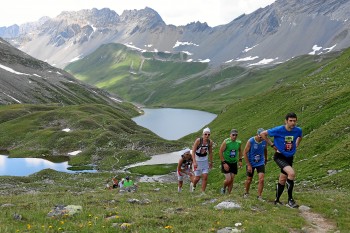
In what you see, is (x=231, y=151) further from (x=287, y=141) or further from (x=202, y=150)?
(x=287, y=141)

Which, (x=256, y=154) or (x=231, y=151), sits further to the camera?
(x=231, y=151)

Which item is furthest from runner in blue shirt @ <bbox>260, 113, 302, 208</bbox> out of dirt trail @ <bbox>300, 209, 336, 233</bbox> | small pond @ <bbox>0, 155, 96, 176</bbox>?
small pond @ <bbox>0, 155, 96, 176</bbox>

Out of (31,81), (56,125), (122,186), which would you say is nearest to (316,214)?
(122,186)

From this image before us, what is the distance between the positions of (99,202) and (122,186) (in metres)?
16.9

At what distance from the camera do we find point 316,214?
18.3 metres

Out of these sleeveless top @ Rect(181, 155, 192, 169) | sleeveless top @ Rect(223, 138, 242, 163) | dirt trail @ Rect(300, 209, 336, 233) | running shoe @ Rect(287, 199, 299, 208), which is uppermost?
sleeveless top @ Rect(223, 138, 242, 163)

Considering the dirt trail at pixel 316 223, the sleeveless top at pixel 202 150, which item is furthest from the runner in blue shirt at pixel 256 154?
the dirt trail at pixel 316 223

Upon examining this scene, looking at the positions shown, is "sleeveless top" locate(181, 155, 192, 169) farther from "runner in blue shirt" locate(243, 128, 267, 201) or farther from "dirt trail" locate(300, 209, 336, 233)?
"dirt trail" locate(300, 209, 336, 233)

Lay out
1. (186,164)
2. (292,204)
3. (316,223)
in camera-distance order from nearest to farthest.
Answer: (316,223) < (292,204) < (186,164)

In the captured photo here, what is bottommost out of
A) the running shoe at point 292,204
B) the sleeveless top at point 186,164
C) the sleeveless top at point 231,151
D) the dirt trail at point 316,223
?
the dirt trail at point 316,223

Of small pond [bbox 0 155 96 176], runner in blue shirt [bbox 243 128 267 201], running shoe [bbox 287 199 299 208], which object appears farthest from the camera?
small pond [bbox 0 155 96 176]

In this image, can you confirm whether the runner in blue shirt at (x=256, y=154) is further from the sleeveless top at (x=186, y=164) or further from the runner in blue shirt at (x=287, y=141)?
the sleeveless top at (x=186, y=164)

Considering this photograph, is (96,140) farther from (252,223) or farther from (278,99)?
(252,223)

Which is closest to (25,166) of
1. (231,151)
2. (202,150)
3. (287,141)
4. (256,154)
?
(202,150)
